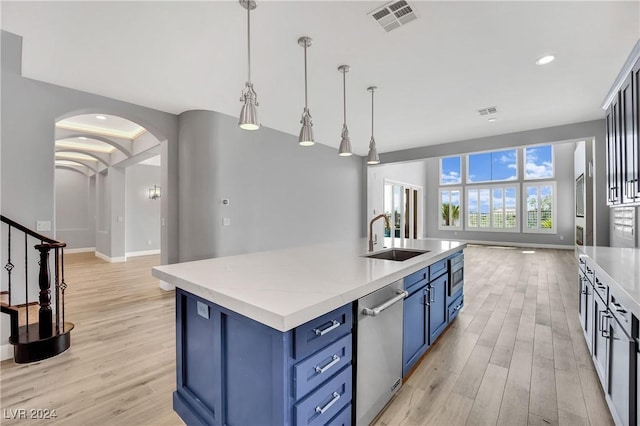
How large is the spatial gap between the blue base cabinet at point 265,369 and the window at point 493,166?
10.6 metres

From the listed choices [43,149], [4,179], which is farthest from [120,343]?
[43,149]

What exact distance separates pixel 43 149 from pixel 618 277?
189 inches

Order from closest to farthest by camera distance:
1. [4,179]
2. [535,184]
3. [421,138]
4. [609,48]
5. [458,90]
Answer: [609,48] → [4,179] → [458,90] → [421,138] → [535,184]

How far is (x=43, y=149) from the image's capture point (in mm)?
2938

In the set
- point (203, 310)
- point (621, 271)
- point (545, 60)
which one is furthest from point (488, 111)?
point (203, 310)

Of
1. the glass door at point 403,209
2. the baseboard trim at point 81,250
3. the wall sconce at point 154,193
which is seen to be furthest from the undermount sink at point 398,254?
the baseboard trim at point 81,250

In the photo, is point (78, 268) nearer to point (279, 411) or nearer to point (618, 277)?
point (279, 411)

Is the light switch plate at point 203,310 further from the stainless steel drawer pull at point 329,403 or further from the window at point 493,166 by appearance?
the window at point 493,166

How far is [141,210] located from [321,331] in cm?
889

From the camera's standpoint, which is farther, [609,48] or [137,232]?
[137,232]

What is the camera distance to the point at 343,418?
4.74 feet

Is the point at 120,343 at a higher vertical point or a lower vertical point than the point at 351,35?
lower

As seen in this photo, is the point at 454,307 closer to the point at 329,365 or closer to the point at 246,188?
the point at 329,365

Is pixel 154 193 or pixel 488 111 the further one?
pixel 154 193
